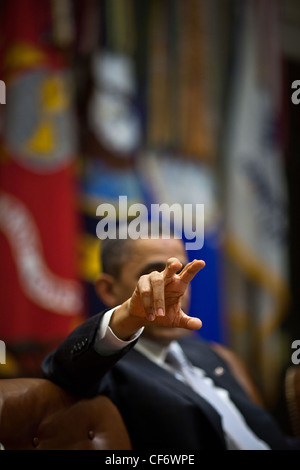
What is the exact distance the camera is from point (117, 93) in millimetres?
3123

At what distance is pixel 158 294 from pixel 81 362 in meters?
0.31

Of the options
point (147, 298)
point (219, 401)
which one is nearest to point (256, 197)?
point (219, 401)

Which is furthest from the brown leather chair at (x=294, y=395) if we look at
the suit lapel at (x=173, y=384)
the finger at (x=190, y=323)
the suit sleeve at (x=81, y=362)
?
the finger at (x=190, y=323)

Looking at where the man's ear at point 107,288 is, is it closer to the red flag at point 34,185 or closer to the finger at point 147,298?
the finger at point 147,298

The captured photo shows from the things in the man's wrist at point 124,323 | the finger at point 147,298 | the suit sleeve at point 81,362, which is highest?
the finger at point 147,298

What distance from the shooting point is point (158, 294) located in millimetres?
1171

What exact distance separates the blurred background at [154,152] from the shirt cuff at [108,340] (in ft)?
4.68

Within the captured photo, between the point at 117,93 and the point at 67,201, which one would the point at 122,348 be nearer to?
the point at 67,201

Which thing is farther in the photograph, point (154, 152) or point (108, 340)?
point (154, 152)

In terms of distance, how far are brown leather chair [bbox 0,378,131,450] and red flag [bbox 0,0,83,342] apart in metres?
1.30

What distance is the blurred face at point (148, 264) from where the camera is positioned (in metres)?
1.58

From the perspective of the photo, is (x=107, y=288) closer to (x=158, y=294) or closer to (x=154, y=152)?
(x=158, y=294)
